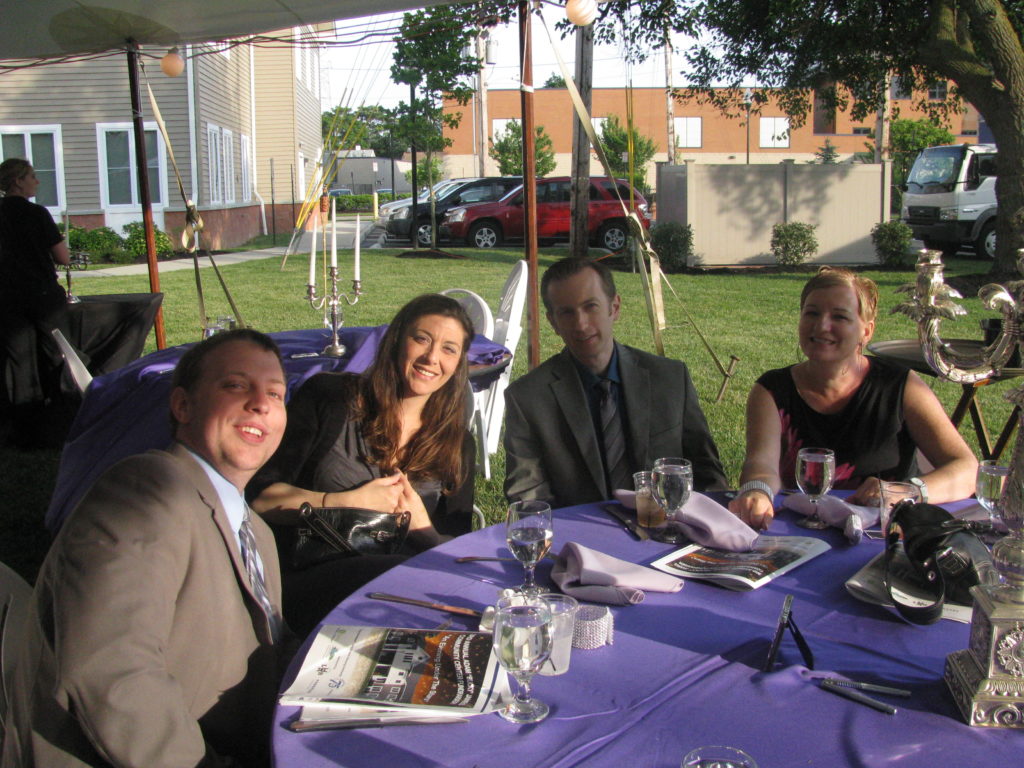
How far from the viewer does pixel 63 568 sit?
1285 millimetres

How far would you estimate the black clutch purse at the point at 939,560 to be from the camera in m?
1.52

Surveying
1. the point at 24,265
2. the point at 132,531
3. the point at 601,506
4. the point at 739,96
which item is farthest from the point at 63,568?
the point at 739,96

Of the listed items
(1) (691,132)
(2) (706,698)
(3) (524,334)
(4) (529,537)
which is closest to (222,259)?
(3) (524,334)

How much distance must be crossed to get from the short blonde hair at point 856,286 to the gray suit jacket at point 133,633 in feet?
6.59

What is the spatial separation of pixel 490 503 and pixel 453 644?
3.02m

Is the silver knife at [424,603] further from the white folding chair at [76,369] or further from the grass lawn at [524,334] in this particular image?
the white folding chair at [76,369]

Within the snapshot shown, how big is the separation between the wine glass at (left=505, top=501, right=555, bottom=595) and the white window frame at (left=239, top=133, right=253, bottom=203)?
72.5 ft

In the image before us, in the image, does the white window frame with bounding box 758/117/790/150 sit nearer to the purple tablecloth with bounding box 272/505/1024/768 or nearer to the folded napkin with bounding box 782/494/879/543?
the folded napkin with bounding box 782/494/879/543

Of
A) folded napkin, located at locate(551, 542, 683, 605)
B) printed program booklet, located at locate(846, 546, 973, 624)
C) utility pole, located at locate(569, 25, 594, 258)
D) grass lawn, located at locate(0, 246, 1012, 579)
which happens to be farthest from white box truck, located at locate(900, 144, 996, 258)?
folded napkin, located at locate(551, 542, 683, 605)

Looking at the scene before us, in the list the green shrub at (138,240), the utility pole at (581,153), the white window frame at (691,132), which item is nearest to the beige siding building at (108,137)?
the green shrub at (138,240)

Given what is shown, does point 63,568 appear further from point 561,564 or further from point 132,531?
point 561,564

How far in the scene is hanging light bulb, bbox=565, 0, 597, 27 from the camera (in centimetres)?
421

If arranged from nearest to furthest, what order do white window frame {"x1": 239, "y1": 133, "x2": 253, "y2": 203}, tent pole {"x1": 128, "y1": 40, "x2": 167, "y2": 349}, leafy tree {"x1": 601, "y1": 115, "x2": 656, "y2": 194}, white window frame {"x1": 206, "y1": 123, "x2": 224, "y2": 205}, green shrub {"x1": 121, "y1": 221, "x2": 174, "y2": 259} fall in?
tent pole {"x1": 128, "y1": 40, "x2": 167, "y2": 349} < green shrub {"x1": 121, "y1": 221, "x2": 174, "y2": 259} < white window frame {"x1": 206, "y1": 123, "x2": 224, "y2": 205} < white window frame {"x1": 239, "y1": 133, "x2": 253, "y2": 203} < leafy tree {"x1": 601, "y1": 115, "x2": 656, "y2": 194}

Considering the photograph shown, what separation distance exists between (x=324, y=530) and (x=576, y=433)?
834 mm
